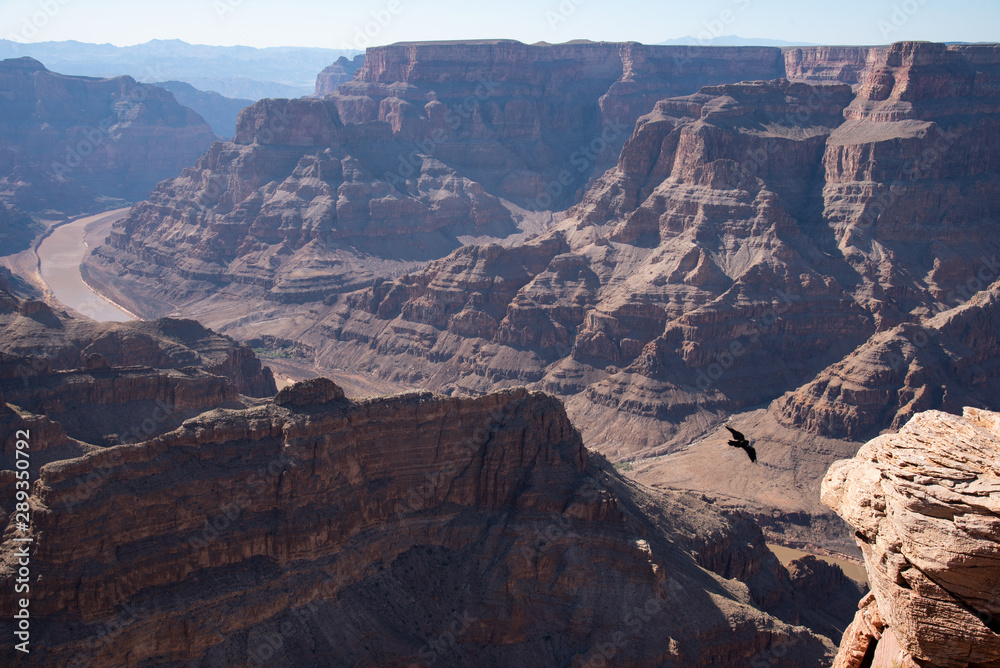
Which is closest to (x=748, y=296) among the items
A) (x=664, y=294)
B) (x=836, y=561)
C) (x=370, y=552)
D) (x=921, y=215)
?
(x=664, y=294)

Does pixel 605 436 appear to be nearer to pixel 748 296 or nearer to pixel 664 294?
pixel 664 294

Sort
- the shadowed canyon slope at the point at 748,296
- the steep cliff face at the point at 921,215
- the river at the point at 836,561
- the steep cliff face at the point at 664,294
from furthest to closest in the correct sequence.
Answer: the steep cliff face at the point at 664,294 < the steep cliff face at the point at 921,215 < the shadowed canyon slope at the point at 748,296 < the river at the point at 836,561

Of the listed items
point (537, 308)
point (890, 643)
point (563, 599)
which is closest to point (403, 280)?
point (537, 308)

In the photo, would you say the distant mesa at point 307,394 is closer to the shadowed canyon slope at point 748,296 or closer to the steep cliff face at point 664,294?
the shadowed canyon slope at point 748,296

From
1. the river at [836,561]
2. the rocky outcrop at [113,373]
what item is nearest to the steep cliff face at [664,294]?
the river at [836,561]

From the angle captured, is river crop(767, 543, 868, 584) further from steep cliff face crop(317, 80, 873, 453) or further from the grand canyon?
steep cliff face crop(317, 80, 873, 453)

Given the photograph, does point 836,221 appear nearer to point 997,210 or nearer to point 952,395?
point 997,210

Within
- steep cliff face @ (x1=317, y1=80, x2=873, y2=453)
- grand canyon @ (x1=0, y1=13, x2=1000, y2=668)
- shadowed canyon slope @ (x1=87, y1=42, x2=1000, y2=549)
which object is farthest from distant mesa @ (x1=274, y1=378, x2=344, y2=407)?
steep cliff face @ (x1=317, y1=80, x2=873, y2=453)
